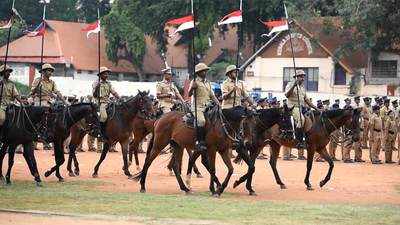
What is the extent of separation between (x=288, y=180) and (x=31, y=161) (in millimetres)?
7235

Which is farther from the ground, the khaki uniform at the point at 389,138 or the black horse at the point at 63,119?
the black horse at the point at 63,119

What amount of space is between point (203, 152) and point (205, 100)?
1.20 m

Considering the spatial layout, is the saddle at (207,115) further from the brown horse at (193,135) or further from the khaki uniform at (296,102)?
the khaki uniform at (296,102)

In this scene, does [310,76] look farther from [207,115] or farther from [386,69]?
[207,115]

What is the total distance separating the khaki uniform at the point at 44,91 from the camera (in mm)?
20964

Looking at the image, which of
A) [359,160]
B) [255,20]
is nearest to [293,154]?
[359,160]

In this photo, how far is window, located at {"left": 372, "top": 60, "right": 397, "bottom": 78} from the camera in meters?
54.3

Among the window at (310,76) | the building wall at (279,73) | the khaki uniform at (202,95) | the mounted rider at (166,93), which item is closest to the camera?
the khaki uniform at (202,95)

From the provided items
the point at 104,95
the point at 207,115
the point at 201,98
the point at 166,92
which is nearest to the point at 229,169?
the point at 207,115

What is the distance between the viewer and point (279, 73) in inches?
2272

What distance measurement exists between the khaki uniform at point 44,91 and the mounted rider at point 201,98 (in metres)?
4.87

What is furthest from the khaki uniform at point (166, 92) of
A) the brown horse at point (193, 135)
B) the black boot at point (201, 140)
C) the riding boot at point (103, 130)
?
the black boot at point (201, 140)

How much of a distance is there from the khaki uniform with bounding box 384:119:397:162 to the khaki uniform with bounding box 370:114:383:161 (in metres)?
0.29

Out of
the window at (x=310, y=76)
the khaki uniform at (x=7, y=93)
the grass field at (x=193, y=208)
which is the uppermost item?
the window at (x=310, y=76)
